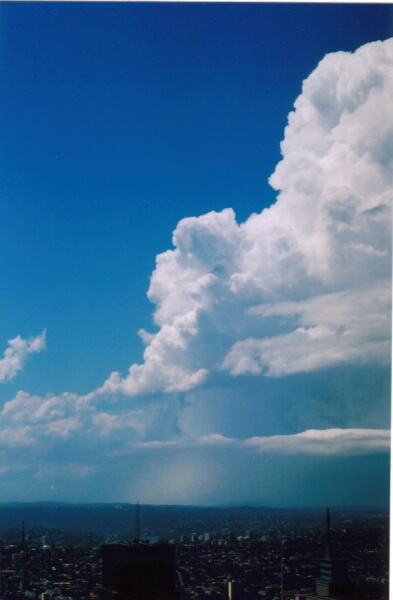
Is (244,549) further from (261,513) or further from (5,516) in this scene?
(5,516)

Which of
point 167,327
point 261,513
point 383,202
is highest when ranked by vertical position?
point 383,202

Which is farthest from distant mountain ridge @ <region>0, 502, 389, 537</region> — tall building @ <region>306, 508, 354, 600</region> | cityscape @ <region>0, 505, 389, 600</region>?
tall building @ <region>306, 508, 354, 600</region>

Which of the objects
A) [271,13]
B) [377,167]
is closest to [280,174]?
[377,167]

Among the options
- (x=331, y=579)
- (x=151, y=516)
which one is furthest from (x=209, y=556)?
(x=331, y=579)

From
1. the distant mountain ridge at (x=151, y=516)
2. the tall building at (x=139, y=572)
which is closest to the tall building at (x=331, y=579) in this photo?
the distant mountain ridge at (x=151, y=516)

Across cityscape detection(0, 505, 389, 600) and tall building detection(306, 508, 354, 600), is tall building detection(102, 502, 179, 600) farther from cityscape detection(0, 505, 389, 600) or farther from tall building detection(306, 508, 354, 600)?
tall building detection(306, 508, 354, 600)

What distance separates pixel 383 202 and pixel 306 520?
5.01 feet

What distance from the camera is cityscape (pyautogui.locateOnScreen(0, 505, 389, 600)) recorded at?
3.58 meters

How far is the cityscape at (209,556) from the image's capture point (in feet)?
11.8

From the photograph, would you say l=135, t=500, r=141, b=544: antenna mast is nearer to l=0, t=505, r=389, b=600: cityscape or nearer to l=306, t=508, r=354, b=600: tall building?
l=0, t=505, r=389, b=600: cityscape

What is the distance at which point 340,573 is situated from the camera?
370 centimetres

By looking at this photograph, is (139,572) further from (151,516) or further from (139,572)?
(151,516)

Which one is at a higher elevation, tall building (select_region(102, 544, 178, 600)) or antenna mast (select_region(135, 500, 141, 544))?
antenna mast (select_region(135, 500, 141, 544))

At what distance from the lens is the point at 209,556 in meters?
3.70
